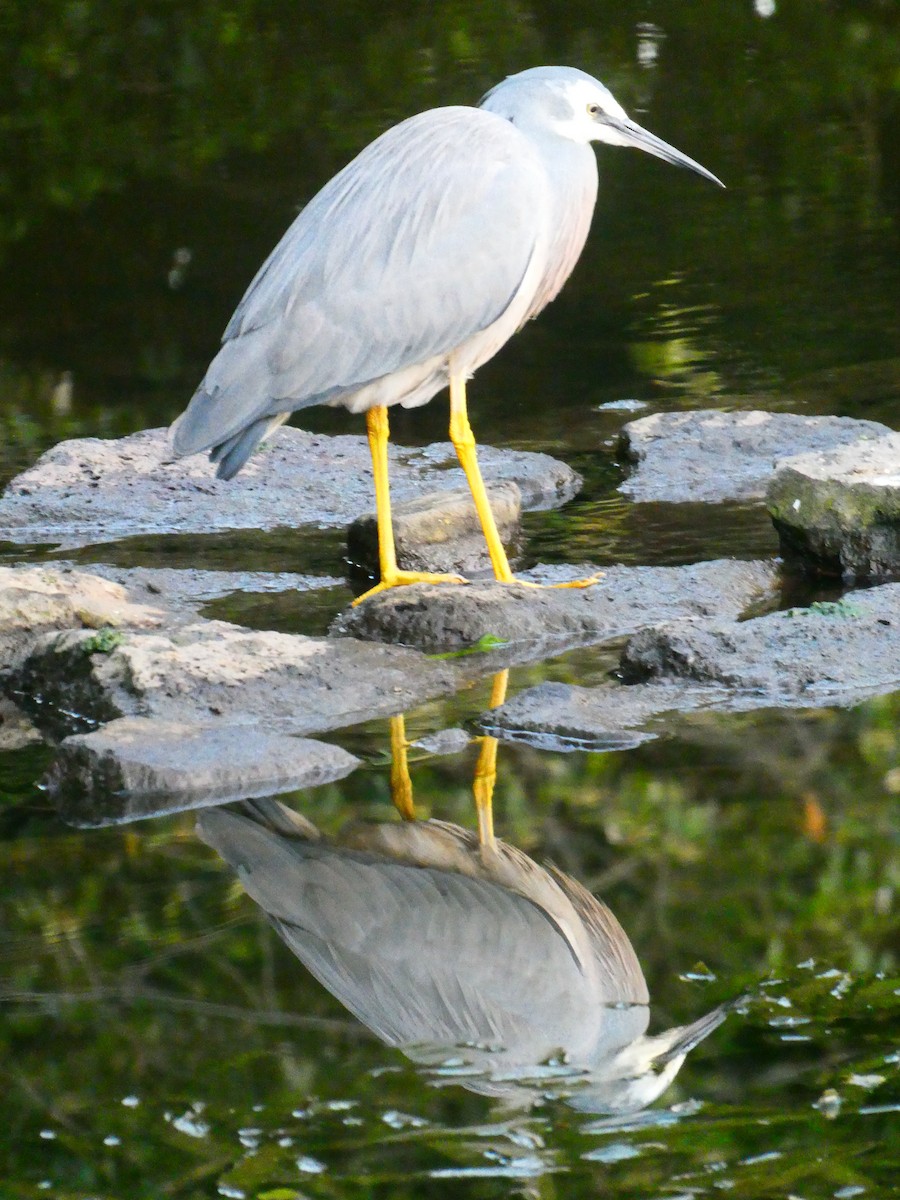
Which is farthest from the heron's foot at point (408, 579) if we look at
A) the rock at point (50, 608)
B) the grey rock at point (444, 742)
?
the grey rock at point (444, 742)

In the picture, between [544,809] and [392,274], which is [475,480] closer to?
[392,274]

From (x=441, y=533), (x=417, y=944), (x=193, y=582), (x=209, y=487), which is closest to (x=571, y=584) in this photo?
(x=441, y=533)

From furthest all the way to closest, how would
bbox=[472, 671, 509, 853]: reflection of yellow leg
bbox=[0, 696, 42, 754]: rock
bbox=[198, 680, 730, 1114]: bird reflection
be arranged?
bbox=[0, 696, 42, 754]: rock → bbox=[472, 671, 509, 853]: reflection of yellow leg → bbox=[198, 680, 730, 1114]: bird reflection

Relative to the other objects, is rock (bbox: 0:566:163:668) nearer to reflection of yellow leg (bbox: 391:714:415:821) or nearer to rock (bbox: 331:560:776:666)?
rock (bbox: 331:560:776:666)

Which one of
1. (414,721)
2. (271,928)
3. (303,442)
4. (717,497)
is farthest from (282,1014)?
(303,442)

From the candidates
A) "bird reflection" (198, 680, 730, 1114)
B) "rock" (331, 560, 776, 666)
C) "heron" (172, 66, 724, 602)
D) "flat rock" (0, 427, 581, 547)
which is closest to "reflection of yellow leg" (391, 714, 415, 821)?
"bird reflection" (198, 680, 730, 1114)

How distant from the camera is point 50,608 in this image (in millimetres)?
5285

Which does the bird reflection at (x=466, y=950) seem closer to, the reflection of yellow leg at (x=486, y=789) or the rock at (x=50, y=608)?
the reflection of yellow leg at (x=486, y=789)

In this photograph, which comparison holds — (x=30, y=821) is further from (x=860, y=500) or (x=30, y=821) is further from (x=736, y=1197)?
(x=860, y=500)

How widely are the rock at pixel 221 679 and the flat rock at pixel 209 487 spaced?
167 centimetres

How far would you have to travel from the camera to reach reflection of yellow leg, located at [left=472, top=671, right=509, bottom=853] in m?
4.12

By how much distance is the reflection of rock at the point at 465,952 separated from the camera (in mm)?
3252

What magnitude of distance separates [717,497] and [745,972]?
3.42 m

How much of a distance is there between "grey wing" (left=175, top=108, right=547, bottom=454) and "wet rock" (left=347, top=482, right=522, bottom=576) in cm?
67
